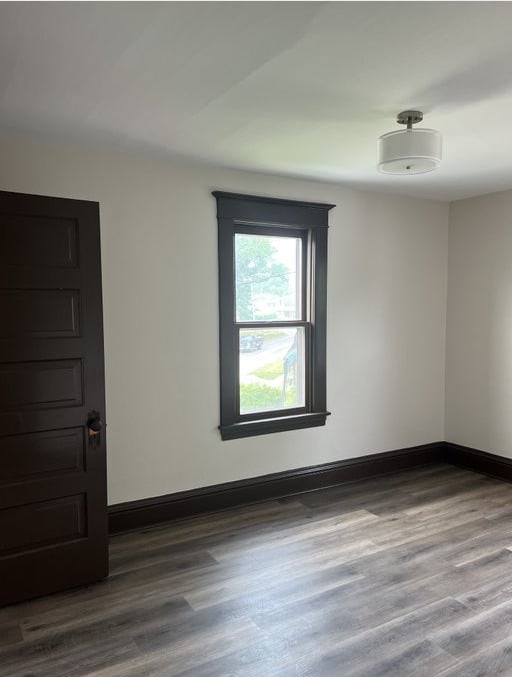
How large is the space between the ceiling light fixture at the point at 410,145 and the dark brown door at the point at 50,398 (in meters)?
1.55

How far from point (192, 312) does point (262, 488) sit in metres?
1.45

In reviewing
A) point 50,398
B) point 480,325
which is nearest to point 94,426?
point 50,398

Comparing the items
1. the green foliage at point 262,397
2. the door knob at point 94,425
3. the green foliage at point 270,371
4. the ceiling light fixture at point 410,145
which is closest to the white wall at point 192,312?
the green foliage at point 262,397

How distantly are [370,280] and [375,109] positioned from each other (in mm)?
2090

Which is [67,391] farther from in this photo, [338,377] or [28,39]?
[338,377]

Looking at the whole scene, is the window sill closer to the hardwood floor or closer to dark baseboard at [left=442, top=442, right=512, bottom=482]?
the hardwood floor

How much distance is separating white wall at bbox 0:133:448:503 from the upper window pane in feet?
0.87

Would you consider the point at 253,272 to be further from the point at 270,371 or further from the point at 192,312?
the point at 270,371

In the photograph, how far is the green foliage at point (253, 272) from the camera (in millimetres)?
3852

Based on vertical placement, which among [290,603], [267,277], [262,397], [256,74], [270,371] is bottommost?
[290,603]

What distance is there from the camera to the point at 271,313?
401 cm

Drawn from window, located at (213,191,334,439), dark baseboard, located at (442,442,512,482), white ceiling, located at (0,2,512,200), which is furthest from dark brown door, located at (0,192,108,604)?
dark baseboard, located at (442,442,512,482)

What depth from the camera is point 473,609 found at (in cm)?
258

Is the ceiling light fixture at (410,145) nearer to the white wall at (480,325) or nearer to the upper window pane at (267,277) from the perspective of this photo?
the upper window pane at (267,277)
